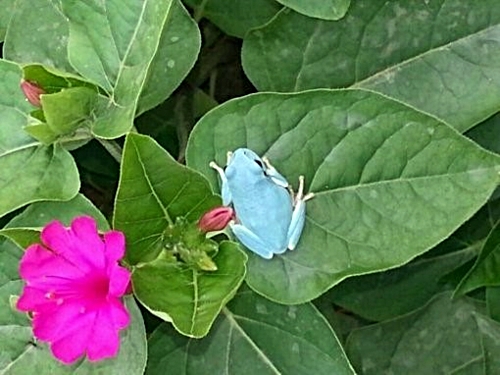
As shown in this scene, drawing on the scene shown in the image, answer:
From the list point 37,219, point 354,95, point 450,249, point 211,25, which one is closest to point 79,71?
point 37,219

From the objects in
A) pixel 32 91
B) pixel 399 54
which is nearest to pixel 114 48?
pixel 32 91

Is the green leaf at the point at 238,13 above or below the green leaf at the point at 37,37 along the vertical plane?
below

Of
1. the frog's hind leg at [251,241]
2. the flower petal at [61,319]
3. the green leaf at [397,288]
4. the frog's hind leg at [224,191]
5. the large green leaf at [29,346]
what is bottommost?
the green leaf at [397,288]

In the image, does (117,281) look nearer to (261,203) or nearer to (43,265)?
(43,265)

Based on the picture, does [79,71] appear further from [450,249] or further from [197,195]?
[450,249]

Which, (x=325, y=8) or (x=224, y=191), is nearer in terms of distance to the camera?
(x=224, y=191)

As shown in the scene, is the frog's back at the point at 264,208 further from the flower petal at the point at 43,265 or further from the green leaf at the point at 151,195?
the flower petal at the point at 43,265

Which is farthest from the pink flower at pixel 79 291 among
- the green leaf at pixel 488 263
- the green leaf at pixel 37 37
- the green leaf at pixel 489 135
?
the green leaf at pixel 489 135
